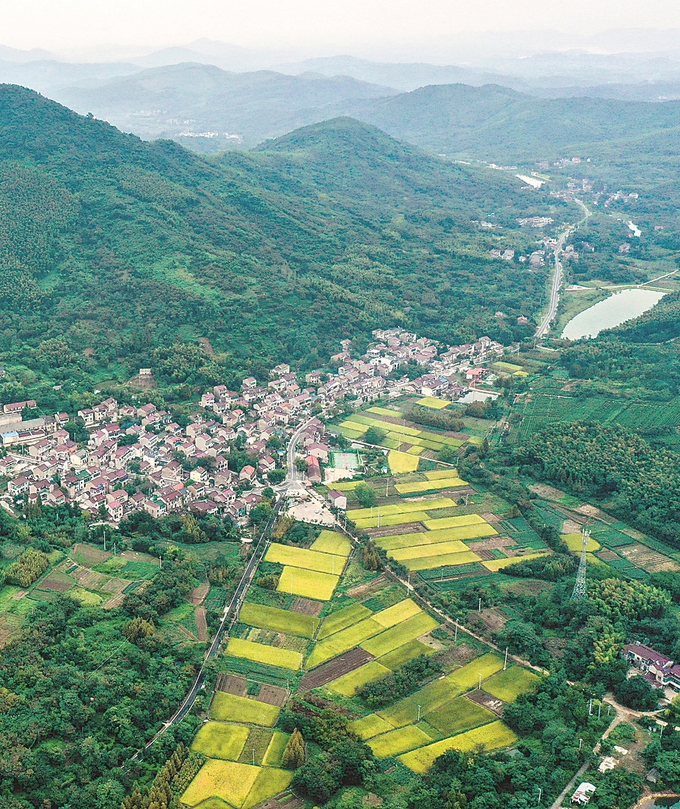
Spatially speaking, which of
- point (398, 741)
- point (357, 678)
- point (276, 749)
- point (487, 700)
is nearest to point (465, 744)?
point (398, 741)

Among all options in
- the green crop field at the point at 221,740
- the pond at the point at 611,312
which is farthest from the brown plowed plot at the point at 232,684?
the pond at the point at 611,312

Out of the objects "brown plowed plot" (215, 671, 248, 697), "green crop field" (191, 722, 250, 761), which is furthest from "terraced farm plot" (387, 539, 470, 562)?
"green crop field" (191, 722, 250, 761)

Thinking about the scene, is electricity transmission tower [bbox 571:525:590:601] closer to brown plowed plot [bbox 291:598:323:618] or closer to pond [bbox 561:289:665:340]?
brown plowed plot [bbox 291:598:323:618]

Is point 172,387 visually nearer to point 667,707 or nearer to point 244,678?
point 244,678

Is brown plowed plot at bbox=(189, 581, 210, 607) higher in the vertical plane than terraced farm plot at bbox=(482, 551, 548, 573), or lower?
higher

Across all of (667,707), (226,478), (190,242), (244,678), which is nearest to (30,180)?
(190,242)

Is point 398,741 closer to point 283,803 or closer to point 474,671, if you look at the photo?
point 283,803
